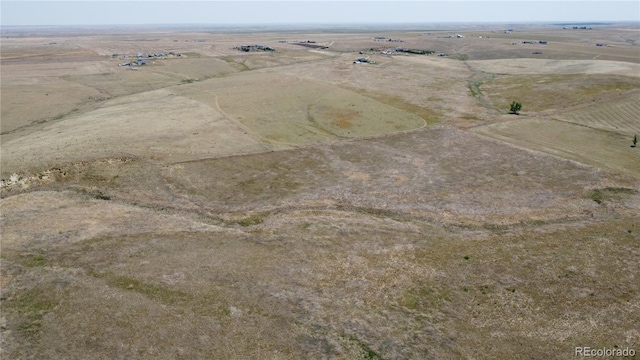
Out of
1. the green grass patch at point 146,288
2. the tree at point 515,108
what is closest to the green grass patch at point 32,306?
the green grass patch at point 146,288

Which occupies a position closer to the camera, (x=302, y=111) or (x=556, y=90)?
(x=302, y=111)

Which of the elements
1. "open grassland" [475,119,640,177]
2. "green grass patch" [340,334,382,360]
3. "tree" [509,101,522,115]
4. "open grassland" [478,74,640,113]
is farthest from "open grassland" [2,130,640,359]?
"open grassland" [478,74,640,113]

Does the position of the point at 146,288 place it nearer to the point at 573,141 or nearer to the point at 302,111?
the point at 302,111

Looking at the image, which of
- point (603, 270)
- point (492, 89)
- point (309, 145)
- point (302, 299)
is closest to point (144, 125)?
point (309, 145)

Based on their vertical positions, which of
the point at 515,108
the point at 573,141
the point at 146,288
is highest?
the point at 515,108

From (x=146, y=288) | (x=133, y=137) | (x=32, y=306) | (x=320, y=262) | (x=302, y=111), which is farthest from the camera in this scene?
(x=302, y=111)

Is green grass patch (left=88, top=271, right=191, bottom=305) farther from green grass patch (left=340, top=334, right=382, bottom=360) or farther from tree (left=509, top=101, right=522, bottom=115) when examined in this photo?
tree (left=509, top=101, right=522, bottom=115)

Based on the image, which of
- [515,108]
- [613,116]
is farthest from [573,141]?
[613,116]

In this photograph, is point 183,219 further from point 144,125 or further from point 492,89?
point 492,89
